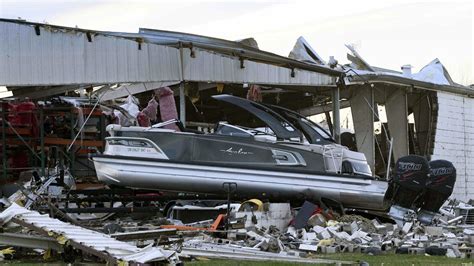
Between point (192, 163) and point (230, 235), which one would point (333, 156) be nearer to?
point (192, 163)

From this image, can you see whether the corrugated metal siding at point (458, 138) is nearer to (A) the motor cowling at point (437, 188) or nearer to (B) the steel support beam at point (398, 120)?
(B) the steel support beam at point (398, 120)

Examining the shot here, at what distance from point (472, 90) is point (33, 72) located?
55.4 ft

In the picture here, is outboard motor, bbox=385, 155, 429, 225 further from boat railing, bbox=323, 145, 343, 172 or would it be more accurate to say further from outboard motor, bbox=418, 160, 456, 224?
boat railing, bbox=323, 145, 343, 172

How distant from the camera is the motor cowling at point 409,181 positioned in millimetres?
16266

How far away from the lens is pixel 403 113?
26016 millimetres

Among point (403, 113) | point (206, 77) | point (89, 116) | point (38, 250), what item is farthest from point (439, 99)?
point (38, 250)

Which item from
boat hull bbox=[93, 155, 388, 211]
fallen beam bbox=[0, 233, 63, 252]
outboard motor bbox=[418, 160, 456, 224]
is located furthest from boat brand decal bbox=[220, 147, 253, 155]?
fallen beam bbox=[0, 233, 63, 252]

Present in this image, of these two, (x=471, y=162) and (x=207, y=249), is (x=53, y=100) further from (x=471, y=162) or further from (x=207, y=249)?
(x=471, y=162)

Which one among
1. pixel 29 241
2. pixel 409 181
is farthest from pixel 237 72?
pixel 29 241

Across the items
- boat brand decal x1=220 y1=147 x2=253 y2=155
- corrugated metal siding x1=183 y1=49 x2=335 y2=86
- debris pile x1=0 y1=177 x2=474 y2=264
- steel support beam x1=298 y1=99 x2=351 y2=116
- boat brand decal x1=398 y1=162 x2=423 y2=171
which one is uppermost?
corrugated metal siding x1=183 y1=49 x2=335 y2=86

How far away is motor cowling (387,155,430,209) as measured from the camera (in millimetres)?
16266

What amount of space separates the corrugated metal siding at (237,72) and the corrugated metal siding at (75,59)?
1.62ft

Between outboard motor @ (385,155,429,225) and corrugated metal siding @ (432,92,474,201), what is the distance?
965 centimetres

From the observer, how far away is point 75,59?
17938mm
